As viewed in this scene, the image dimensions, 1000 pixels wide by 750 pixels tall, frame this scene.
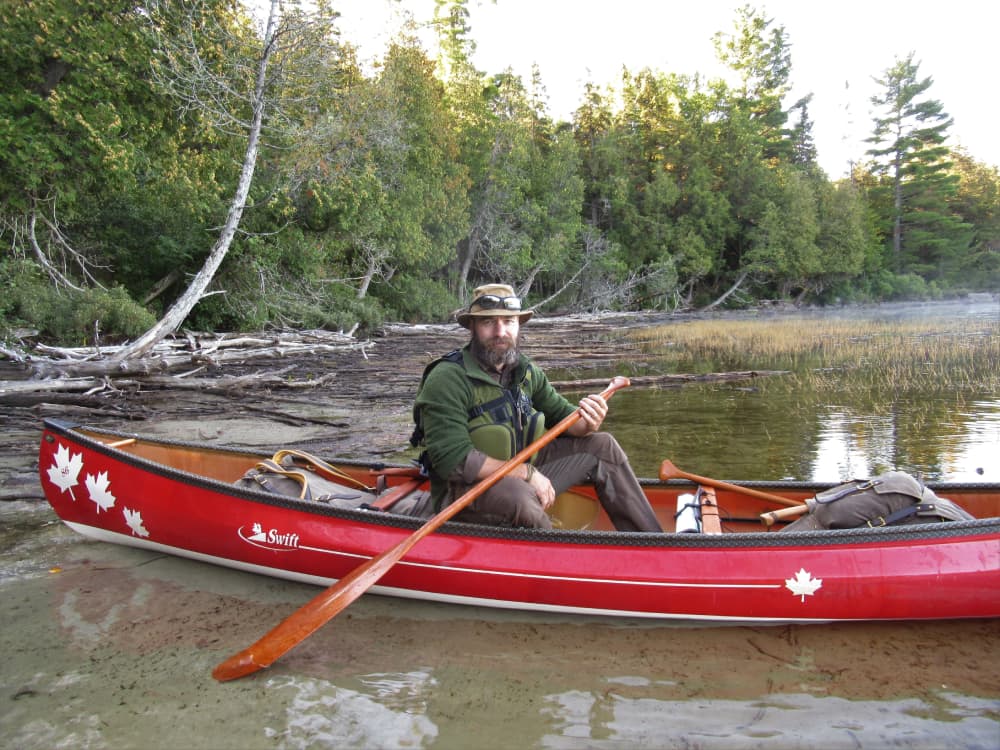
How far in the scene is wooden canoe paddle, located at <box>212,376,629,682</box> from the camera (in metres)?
2.90

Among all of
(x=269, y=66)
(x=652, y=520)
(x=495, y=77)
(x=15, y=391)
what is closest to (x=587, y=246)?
(x=495, y=77)

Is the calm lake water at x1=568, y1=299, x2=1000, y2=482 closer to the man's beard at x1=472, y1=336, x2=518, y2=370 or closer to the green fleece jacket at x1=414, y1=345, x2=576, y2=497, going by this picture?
the man's beard at x1=472, y1=336, x2=518, y2=370

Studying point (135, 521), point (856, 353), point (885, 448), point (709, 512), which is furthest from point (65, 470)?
point (856, 353)

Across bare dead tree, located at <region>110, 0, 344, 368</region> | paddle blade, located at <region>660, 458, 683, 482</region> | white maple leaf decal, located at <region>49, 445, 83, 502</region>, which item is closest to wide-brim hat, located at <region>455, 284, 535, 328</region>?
paddle blade, located at <region>660, 458, 683, 482</region>

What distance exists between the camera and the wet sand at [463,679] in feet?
8.34

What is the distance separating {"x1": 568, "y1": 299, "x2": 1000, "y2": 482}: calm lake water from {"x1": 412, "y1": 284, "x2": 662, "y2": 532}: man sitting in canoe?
241 cm

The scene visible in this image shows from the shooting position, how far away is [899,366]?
1195 cm

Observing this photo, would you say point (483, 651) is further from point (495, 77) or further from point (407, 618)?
point (495, 77)

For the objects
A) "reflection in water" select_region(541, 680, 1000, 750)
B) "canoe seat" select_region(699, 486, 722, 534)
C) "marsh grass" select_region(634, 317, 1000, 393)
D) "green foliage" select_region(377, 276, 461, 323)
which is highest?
"green foliage" select_region(377, 276, 461, 323)

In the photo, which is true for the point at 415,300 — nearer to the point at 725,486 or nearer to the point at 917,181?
the point at 725,486

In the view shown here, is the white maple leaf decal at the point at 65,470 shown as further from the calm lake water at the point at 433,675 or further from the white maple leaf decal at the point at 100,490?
the calm lake water at the point at 433,675

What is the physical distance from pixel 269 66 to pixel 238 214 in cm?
316

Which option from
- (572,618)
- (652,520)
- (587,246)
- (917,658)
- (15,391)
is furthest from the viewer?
(587,246)

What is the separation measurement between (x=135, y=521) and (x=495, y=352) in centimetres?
258
